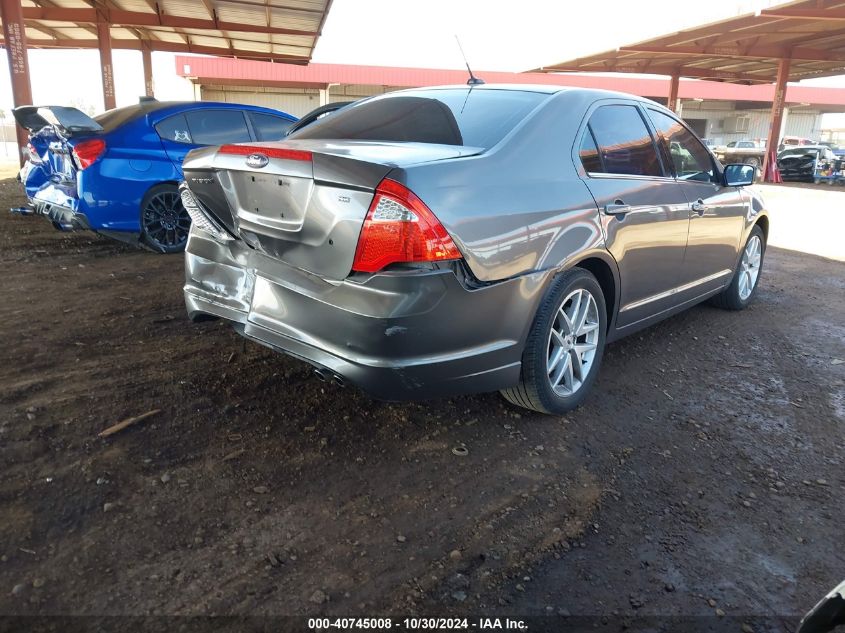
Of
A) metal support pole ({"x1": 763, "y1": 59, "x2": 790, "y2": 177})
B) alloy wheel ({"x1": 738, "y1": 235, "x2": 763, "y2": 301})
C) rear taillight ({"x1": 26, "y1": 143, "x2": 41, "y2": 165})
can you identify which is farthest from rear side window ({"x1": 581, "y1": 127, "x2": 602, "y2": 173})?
metal support pole ({"x1": 763, "y1": 59, "x2": 790, "y2": 177})

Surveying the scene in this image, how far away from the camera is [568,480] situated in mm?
2742

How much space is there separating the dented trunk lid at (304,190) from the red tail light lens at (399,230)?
0.15 ft

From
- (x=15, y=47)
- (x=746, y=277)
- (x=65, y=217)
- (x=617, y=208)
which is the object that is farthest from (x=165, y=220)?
(x=15, y=47)

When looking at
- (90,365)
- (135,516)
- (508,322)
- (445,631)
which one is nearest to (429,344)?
(508,322)

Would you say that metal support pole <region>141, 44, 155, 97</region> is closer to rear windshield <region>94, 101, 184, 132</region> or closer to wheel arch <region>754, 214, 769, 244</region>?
rear windshield <region>94, 101, 184, 132</region>

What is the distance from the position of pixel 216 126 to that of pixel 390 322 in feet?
18.4

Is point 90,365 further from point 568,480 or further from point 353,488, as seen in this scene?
point 568,480

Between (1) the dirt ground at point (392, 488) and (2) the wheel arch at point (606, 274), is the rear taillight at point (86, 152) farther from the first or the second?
(2) the wheel arch at point (606, 274)

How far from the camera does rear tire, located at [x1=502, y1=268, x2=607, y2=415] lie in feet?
9.80

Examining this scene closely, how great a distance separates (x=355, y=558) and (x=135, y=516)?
2.79ft

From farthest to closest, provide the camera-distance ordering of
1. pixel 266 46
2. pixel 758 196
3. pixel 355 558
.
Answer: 1. pixel 266 46
2. pixel 758 196
3. pixel 355 558

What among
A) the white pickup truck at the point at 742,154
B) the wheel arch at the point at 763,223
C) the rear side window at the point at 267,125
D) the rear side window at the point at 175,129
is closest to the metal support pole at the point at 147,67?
the rear side window at the point at 267,125

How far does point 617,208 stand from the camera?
132 inches

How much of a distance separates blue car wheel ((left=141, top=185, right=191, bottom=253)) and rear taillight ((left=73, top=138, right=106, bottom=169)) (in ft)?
1.90
